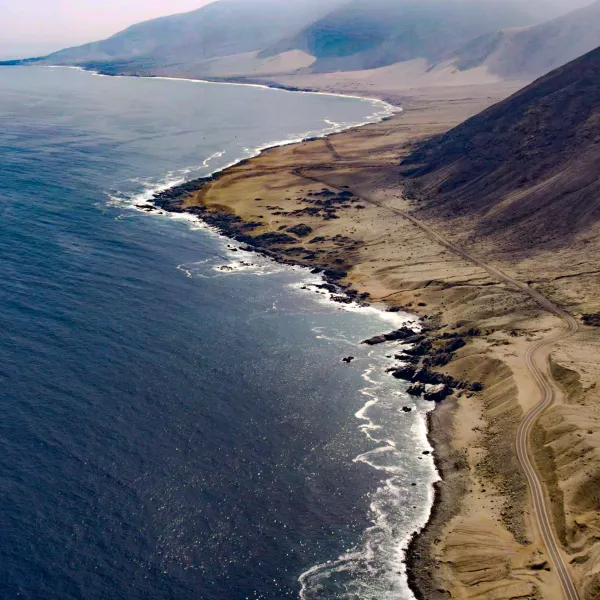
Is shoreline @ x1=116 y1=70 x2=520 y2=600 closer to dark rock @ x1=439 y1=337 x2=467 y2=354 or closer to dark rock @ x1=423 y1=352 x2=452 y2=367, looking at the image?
dark rock @ x1=423 y1=352 x2=452 y2=367

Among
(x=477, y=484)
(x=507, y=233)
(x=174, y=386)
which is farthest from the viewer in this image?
(x=507, y=233)

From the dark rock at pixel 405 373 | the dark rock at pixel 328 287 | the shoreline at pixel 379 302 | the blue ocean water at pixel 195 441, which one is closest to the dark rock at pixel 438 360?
the dark rock at pixel 405 373

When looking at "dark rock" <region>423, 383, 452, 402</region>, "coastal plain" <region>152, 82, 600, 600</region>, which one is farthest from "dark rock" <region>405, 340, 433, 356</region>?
"dark rock" <region>423, 383, 452, 402</region>

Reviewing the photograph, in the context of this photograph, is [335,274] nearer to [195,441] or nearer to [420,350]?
[420,350]

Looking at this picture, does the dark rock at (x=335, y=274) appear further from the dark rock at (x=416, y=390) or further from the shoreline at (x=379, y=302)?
the dark rock at (x=416, y=390)

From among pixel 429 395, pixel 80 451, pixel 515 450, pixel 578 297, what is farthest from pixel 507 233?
pixel 80 451

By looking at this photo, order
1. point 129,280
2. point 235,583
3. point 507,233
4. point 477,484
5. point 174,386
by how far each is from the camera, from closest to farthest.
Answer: point 235,583, point 477,484, point 174,386, point 129,280, point 507,233

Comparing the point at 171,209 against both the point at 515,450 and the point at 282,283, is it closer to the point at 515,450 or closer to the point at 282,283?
the point at 282,283
